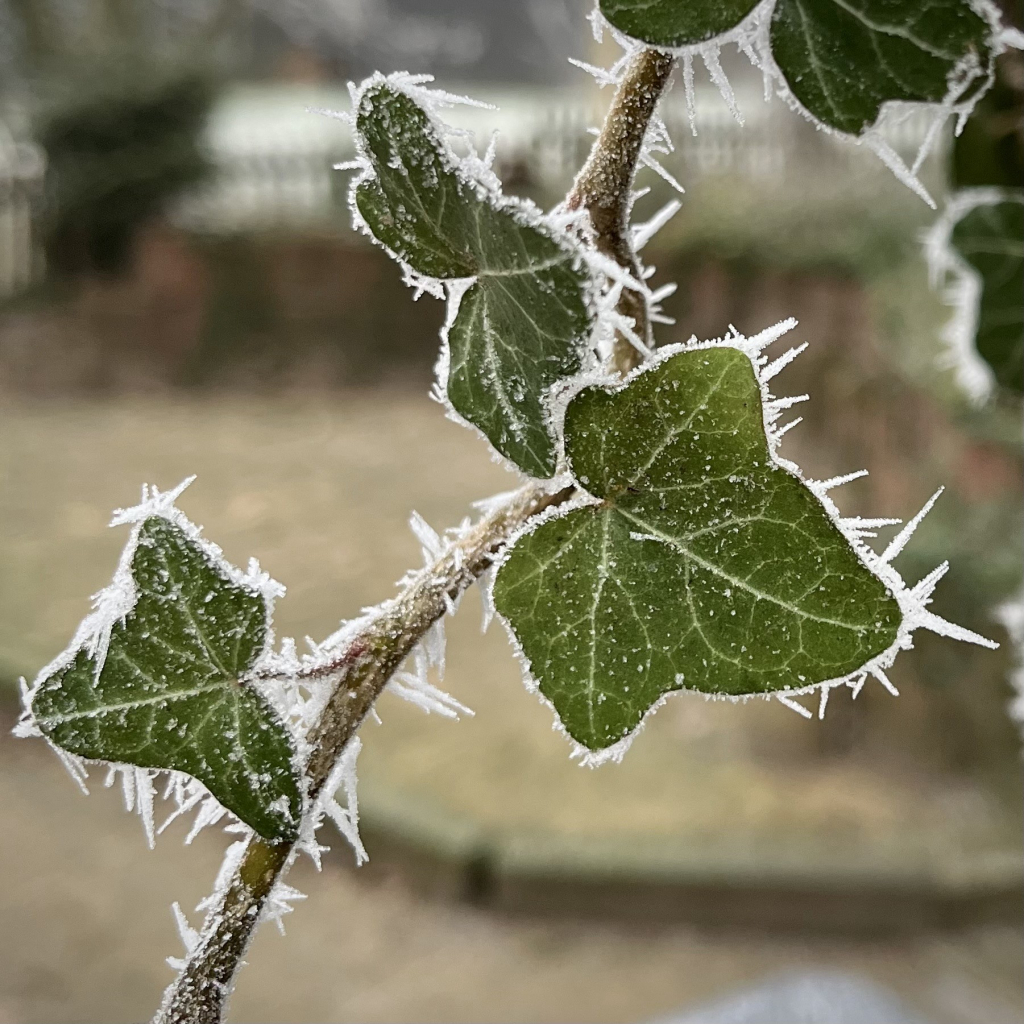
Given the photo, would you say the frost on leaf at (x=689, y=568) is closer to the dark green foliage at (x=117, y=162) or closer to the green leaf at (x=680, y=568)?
the green leaf at (x=680, y=568)

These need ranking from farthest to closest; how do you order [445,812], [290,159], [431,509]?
[290,159]
[431,509]
[445,812]

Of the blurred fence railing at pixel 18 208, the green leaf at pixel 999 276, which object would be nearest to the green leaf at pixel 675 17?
the green leaf at pixel 999 276

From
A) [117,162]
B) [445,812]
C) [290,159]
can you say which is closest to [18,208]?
[117,162]

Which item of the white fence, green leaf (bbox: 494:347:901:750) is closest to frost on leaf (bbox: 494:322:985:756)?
green leaf (bbox: 494:347:901:750)

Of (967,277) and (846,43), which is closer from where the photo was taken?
(846,43)

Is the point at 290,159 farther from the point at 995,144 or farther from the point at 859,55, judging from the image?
the point at 859,55

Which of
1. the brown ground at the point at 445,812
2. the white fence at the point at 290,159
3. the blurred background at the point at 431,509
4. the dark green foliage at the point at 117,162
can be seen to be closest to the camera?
the brown ground at the point at 445,812
